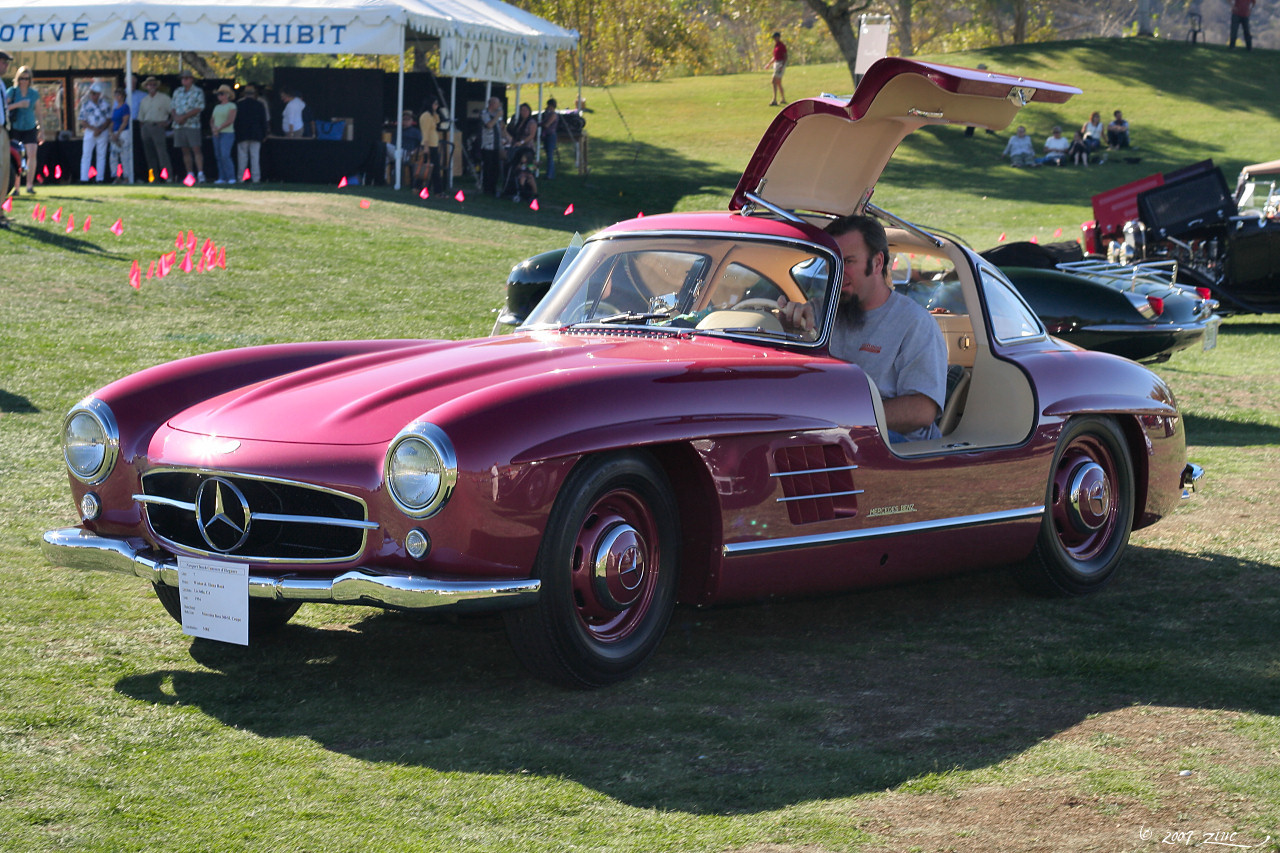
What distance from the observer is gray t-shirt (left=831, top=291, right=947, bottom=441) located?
5.65 m

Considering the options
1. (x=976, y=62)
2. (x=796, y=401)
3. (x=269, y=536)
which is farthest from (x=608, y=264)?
(x=976, y=62)

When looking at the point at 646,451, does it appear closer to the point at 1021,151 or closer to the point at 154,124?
the point at 154,124

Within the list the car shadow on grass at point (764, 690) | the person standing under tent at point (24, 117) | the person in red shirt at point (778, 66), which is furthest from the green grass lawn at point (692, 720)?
the person in red shirt at point (778, 66)

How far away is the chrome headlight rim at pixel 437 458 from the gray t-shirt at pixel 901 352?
83.4 inches

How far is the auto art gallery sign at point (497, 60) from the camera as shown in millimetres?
23203

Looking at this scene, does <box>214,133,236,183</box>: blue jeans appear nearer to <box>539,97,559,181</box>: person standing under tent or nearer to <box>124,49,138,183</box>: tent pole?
<box>124,49,138,183</box>: tent pole

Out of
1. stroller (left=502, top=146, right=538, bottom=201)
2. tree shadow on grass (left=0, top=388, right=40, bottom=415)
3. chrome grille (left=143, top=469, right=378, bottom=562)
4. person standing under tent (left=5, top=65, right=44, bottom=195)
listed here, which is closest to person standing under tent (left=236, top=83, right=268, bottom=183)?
person standing under tent (left=5, top=65, right=44, bottom=195)

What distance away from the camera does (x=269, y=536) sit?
14.0 feet

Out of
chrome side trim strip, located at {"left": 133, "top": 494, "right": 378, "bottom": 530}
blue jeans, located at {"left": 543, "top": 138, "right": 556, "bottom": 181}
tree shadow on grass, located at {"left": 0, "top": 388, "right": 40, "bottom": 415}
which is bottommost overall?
tree shadow on grass, located at {"left": 0, "top": 388, "right": 40, "bottom": 415}

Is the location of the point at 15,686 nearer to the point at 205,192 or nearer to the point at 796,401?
the point at 796,401

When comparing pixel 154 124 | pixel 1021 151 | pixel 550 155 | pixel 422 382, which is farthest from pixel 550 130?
pixel 422 382

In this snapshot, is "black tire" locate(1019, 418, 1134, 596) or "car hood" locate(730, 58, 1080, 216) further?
"black tire" locate(1019, 418, 1134, 596)

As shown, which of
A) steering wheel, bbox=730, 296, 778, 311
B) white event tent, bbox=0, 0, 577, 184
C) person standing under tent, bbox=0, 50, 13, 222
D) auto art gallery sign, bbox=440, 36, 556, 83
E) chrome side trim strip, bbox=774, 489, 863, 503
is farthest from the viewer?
auto art gallery sign, bbox=440, 36, 556, 83

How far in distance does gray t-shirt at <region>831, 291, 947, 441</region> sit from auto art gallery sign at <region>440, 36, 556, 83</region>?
60.7 feet
